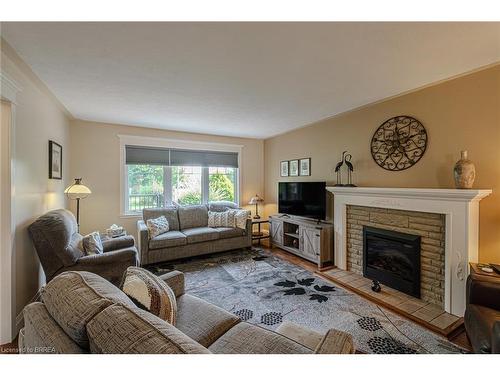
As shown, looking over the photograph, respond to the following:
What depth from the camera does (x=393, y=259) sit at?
280 cm

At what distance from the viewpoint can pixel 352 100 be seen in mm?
3021

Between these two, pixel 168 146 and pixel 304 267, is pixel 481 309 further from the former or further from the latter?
pixel 168 146

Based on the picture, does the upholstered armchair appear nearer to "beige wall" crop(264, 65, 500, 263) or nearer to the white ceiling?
the white ceiling

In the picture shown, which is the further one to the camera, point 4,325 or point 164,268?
point 164,268

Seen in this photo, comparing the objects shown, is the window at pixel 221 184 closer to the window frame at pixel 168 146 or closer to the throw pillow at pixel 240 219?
the window frame at pixel 168 146

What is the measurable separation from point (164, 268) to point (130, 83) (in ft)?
8.70

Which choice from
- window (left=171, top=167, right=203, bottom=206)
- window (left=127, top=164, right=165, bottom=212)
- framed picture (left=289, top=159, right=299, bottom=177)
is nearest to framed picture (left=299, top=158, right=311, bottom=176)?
framed picture (left=289, top=159, right=299, bottom=177)

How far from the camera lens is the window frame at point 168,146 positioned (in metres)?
4.29

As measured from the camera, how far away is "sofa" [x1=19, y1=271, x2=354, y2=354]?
2.57 feet

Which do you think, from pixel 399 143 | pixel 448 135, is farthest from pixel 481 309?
pixel 399 143

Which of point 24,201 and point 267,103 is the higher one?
point 267,103
